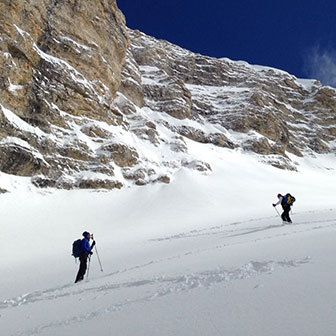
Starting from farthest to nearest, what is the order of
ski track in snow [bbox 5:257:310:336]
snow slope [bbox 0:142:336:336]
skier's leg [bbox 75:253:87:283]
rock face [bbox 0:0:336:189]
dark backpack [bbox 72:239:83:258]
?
1. rock face [bbox 0:0:336:189]
2. dark backpack [bbox 72:239:83:258]
3. skier's leg [bbox 75:253:87:283]
4. ski track in snow [bbox 5:257:310:336]
5. snow slope [bbox 0:142:336:336]

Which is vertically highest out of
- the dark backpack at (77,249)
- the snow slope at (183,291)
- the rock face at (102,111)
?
the rock face at (102,111)

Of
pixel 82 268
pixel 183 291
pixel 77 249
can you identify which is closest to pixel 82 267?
pixel 82 268

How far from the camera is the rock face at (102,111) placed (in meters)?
33.1

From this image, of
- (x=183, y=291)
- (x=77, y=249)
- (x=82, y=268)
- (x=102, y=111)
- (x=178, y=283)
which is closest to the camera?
(x=183, y=291)

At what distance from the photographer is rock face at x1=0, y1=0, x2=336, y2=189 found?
33062mm

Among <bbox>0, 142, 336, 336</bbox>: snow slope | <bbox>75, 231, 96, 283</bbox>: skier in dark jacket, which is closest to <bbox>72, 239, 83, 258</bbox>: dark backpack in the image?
<bbox>75, 231, 96, 283</bbox>: skier in dark jacket

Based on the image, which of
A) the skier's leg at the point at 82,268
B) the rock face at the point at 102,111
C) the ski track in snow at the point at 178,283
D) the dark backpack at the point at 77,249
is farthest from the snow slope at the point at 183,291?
the rock face at the point at 102,111

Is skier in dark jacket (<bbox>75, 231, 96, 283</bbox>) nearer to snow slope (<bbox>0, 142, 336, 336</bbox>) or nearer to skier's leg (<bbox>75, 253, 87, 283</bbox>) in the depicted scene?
skier's leg (<bbox>75, 253, 87, 283</bbox>)

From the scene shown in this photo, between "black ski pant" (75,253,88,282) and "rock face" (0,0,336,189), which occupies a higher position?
"rock face" (0,0,336,189)

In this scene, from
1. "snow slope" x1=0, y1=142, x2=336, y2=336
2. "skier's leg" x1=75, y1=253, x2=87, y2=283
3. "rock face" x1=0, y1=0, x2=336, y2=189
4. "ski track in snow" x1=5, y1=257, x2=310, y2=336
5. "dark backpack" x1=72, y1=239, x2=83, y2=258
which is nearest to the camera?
"snow slope" x1=0, y1=142, x2=336, y2=336

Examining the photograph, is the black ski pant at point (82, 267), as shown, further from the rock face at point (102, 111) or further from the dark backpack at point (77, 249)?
the rock face at point (102, 111)

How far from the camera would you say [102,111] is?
43469mm

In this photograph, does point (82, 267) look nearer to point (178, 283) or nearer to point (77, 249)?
point (77, 249)

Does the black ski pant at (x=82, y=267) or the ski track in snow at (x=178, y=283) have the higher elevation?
the black ski pant at (x=82, y=267)
